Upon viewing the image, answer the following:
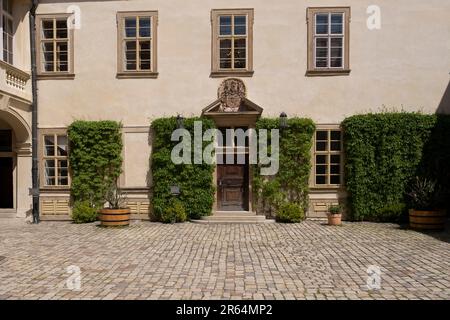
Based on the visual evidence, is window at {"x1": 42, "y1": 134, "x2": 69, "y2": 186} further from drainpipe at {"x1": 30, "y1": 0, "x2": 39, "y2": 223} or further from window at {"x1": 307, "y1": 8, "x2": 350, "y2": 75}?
window at {"x1": 307, "y1": 8, "x2": 350, "y2": 75}

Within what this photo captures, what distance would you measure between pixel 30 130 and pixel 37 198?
2.36m

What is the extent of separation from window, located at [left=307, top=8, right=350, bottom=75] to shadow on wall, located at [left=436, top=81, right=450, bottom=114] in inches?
128

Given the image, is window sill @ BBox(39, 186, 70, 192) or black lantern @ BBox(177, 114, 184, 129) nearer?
black lantern @ BBox(177, 114, 184, 129)

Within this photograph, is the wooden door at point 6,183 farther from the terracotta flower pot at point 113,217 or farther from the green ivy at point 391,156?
the green ivy at point 391,156

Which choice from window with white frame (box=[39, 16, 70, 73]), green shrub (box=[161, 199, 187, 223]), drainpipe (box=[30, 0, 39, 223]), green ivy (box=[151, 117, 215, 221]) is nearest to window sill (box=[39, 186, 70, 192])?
drainpipe (box=[30, 0, 39, 223])

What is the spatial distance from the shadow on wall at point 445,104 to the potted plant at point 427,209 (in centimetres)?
269

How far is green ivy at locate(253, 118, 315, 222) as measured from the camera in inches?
489

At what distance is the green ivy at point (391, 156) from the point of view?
1207cm

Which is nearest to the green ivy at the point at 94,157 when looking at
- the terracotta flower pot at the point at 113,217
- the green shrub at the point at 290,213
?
the terracotta flower pot at the point at 113,217

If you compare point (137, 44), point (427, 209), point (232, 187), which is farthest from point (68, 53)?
point (427, 209)

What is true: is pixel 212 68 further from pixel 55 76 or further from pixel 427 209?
pixel 427 209

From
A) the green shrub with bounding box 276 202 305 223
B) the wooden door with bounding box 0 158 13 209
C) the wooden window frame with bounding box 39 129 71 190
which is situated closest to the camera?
the green shrub with bounding box 276 202 305 223

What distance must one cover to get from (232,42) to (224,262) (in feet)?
26.3

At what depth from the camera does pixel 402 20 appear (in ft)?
40.7
